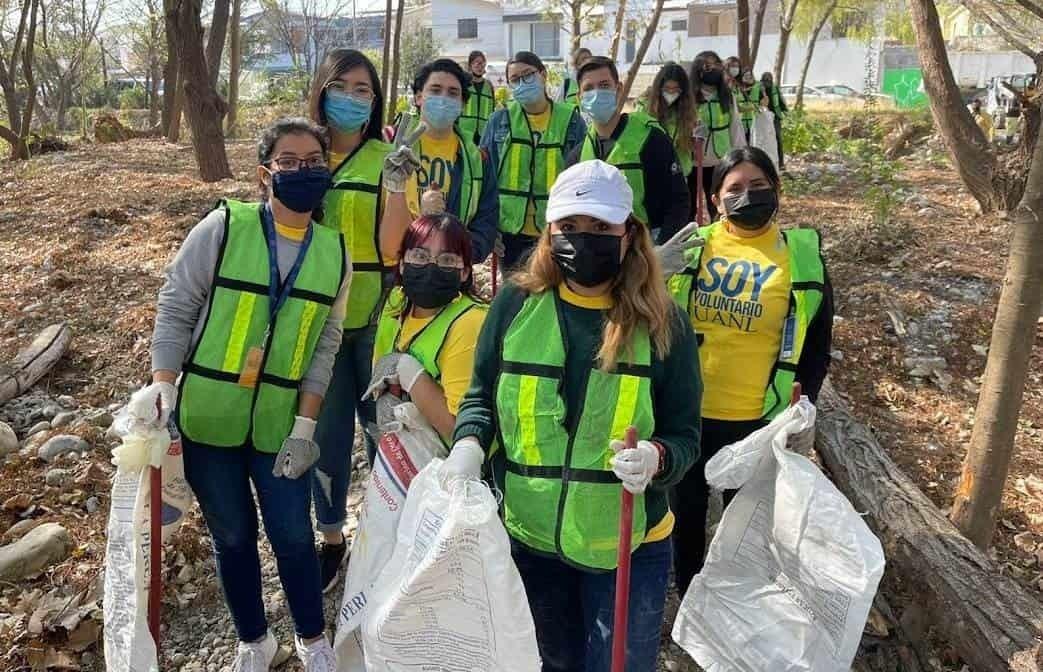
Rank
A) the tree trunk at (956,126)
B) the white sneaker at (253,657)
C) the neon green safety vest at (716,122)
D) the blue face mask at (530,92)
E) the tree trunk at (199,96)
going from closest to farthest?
the white sneaker at (253,657)
the blue face mask at (530,92)
the tree trunk at (956,126)
the neon green safety vest at (716,122)
the tree trunk at (199,96)

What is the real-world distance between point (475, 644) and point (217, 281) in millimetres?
1342

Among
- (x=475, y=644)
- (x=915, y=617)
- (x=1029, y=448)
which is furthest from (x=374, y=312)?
(x=1029, y=448)

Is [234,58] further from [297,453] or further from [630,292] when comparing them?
[630,292]

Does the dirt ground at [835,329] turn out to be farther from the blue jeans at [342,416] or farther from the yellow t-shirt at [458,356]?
the yellow t-shirt at [458,356]

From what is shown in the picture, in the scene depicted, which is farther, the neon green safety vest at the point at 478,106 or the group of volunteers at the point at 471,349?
the neon green safety vest at the point at 478,106

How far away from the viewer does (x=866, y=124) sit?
17.1 meters

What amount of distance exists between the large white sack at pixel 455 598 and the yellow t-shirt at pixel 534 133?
271 centimetres

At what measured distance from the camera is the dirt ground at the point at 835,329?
386cm

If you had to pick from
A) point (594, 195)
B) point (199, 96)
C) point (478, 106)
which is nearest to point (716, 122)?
point (478, 106)

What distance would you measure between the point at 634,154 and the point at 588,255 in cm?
219

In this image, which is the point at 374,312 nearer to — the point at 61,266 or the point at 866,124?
the point at 61,266

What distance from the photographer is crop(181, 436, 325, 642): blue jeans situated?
9.01ft

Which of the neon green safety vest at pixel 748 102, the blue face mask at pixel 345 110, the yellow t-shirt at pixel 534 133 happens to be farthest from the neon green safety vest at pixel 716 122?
the blue face mask at pixel 345 110

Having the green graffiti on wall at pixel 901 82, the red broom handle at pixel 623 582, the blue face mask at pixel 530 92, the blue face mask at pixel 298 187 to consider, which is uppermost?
the green graffiti on wall at pixel 901 82
